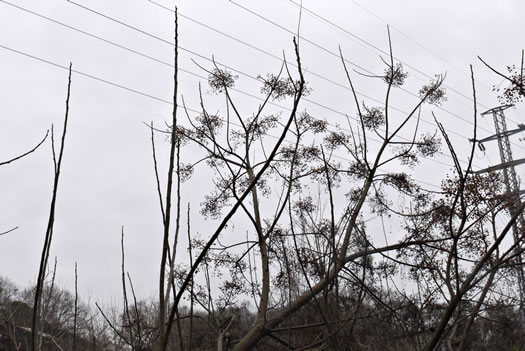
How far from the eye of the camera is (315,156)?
718 cm

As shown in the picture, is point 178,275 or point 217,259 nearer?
point 178,275

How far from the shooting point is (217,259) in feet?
23.3

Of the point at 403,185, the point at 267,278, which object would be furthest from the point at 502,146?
the point at 267,278

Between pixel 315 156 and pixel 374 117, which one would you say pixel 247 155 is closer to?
pixel 315 156

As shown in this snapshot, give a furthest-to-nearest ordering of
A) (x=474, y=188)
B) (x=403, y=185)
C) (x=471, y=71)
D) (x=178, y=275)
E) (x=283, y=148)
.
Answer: (x=283, y=148), (x=403, y=185), (x=178, y=275), (x=474, y=188), (x=471, y=71)

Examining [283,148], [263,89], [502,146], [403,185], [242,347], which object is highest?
[502,146]

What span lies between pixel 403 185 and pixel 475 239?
2833mm

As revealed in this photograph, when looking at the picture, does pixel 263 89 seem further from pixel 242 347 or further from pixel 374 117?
pixel 242 347

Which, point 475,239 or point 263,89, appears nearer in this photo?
point 475,239

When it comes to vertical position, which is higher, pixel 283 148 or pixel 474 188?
pixel 283 148

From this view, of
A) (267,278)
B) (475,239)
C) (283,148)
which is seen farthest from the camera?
(283,148)

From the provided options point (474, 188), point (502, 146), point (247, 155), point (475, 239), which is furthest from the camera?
point (502, 146)

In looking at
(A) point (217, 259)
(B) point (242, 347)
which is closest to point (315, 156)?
(A) point (217, 259)

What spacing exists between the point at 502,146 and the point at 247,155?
18.0 meters
